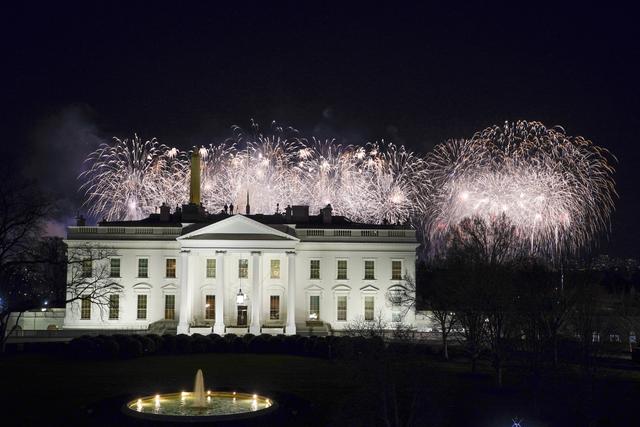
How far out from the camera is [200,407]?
955 inches

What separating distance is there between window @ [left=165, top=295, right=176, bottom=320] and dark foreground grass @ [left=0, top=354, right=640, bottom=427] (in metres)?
21.2

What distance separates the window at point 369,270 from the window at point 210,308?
12367 mm

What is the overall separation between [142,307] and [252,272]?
9407 mm

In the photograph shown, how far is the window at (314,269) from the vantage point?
61.0 metres

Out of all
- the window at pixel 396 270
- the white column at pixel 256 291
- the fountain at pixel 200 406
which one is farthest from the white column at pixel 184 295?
the fountain at pixel 200 406

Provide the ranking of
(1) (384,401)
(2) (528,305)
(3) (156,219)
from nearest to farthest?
(1) (384,401) < (2) (528,305) < (3) (156,219)

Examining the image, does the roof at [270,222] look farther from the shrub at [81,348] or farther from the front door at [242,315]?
the shrub at [81,348]

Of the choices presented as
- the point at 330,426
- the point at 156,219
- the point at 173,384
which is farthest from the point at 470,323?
the point at 156,219

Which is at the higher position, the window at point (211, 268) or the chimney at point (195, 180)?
the chimney at point (195, 180)

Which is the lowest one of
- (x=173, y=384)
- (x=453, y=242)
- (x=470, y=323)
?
(x=173, y=384)

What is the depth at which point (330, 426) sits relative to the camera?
2075 centimetres

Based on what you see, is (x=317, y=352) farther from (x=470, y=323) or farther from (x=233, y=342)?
(x=470, y=323)

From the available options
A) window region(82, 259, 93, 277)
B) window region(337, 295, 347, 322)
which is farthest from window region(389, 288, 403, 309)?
window region(82, 259, 93, 277)

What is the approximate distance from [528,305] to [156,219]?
1554 inches
